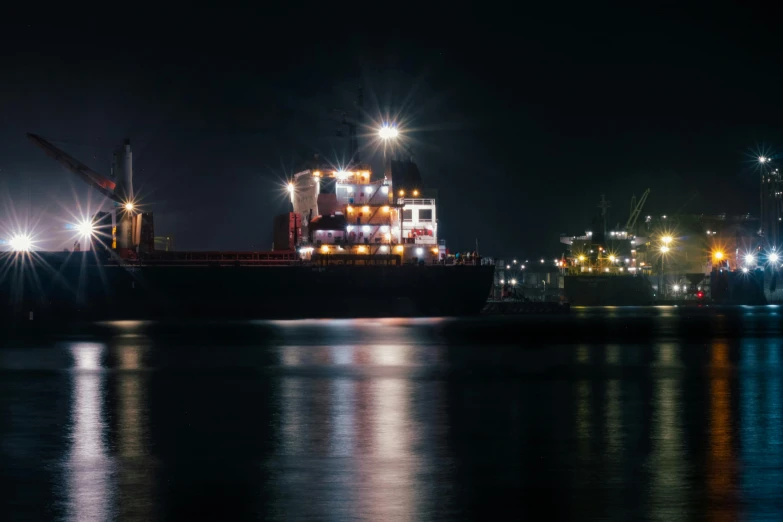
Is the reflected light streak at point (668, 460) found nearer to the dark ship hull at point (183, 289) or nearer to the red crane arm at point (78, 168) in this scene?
the dark ship hull at point (183, 289)

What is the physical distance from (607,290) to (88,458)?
124 metres

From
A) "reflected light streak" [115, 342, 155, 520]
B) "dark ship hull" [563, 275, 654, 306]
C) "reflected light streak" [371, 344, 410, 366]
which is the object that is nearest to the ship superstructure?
"reflected light streak" [371, 344, 410, 366]

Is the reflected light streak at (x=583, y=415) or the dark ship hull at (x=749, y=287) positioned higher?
the dark ship hull at (x=749, y=287)

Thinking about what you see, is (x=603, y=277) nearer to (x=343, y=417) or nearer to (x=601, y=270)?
(x=601, y=270)

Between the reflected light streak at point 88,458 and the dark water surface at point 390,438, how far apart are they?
0.05 meters

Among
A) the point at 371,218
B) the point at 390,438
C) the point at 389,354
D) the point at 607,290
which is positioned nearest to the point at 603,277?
the point at 607,290

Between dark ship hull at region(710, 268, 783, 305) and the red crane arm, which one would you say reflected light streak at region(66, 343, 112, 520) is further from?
dark ship hull at region(710, 268, 783, 305)

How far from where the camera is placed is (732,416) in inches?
745

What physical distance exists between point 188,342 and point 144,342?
2.44 metres

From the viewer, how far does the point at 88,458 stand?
14211mm

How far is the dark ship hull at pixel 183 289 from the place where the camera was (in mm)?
69312

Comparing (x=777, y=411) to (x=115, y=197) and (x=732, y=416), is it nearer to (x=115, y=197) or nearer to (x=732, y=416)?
(x=732, y=416)

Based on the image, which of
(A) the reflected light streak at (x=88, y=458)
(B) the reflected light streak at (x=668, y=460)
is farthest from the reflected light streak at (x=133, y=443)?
(B) the reflected light streak at (x=668, y=460)

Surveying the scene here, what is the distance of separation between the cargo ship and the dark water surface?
3393cm
